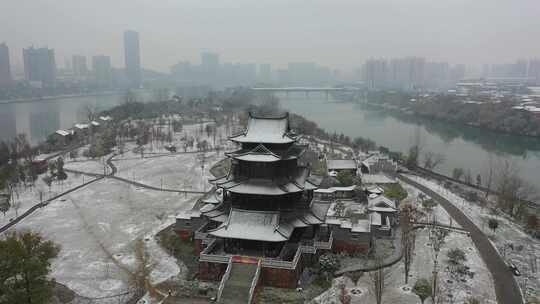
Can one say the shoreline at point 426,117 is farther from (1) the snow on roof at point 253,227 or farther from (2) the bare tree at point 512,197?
(1) the snow on roof at point 253,227

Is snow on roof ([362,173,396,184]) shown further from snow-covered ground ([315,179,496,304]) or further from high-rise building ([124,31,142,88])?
high-rise building ([124,31,142,88])

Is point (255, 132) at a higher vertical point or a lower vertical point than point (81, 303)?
higher

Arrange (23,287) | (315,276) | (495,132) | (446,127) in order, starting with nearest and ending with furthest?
(23,287), (315,276), (495,132), (446,127)

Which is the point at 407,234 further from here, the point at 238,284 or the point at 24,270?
the point at 24,270

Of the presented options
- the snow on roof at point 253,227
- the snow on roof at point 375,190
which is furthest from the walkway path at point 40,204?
the snow on roof at point 375,190

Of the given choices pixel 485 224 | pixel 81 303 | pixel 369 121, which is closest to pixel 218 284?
pixel 81 303

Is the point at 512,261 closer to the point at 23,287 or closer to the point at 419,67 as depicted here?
the point at 23,287
